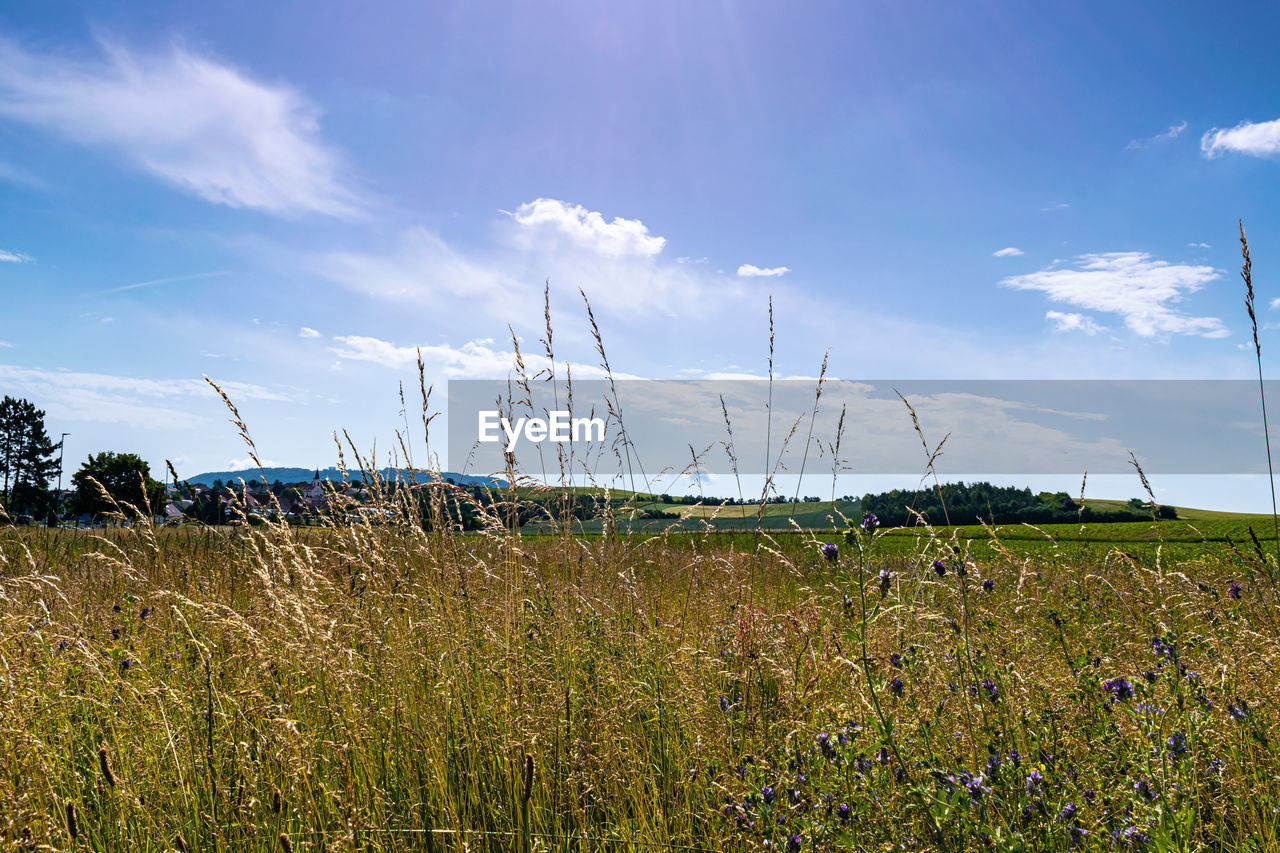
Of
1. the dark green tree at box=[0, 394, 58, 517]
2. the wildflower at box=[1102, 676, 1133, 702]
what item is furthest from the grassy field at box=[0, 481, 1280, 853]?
the dark green tree at box=[0, 394, 58, 517]

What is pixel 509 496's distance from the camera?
12.0 ft

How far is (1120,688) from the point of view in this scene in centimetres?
250

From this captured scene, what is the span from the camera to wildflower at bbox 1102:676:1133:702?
2.49m

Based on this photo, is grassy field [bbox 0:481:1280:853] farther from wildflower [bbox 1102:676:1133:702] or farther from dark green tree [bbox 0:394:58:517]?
dark green tree [bbox 0:394:58:517]

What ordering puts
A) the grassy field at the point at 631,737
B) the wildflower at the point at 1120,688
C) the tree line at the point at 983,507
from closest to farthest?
the grassy field at the point at 631,737 → the wildflower at the point at 1120,688 → the tree line at the point at 983,507

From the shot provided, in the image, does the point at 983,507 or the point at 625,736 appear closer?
the point at 625,736

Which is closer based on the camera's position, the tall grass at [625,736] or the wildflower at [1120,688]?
the tall grass at [625,736]

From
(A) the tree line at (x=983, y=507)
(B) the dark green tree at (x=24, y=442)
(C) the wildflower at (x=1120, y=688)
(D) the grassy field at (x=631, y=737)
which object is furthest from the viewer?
(B) the dark green tree at (x=24, y=442)

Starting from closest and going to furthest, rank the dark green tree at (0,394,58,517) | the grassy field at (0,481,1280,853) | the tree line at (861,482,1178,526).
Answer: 1. the grassy field at (0,481,1280,853)
2. the tree line at (861,482,1178,526)
3. the dark green tree at (0,394,58,517)

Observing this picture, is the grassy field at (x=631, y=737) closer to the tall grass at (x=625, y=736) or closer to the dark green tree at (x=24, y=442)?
the tall grass at (x=625, y=736)

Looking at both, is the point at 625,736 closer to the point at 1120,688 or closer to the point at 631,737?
the point at 631,737

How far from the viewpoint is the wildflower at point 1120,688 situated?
2.49 metres

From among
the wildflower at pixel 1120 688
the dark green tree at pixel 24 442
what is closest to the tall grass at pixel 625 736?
the wildflower at pixel 1120 688

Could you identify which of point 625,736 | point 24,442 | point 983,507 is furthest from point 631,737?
point 24,442
